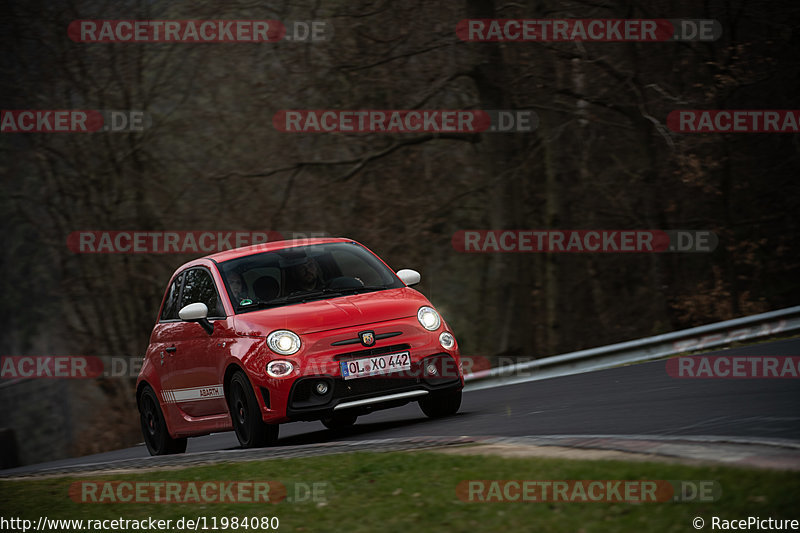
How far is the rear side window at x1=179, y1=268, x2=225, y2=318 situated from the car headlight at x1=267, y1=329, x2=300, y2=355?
103cm

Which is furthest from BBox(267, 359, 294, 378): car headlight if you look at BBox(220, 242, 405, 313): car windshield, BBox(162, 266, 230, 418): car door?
BBox(220, 242, 405, 313): car windshield

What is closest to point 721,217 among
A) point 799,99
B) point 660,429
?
point 799,99

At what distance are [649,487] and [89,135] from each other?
22387mm

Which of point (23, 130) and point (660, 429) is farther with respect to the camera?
point (23, 130)

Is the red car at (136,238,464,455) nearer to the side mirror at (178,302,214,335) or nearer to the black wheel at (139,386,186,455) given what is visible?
the side mirror at (178,302,214,335)

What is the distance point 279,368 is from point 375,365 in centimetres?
84

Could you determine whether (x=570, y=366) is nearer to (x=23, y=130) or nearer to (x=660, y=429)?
(x=660, y=429)

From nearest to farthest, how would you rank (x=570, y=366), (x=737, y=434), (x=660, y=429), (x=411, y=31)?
1. (x=737, y=434)
2. (x=660, y=429)
3. (x=570, y=366)
4. (x=411, y=31)

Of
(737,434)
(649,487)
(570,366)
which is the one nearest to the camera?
(649,487)

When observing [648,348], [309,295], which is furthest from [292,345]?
[648,348]

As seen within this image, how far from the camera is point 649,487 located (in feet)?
19.5

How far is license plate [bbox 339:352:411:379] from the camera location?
9641 mm

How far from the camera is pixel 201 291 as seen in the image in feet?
36.6

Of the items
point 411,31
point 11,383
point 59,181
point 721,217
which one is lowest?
point 11,383
